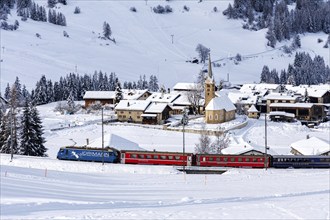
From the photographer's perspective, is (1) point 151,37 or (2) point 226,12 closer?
(1) point 151,37

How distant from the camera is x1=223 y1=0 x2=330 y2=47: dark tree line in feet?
586

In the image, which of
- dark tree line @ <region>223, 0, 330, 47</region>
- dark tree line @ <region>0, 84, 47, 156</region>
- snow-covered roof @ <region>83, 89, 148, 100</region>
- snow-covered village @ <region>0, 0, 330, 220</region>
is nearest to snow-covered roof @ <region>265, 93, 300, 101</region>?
snow-covered village @ <region>0, 0, 330, 220</region>

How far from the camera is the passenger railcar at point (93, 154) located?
41.9m

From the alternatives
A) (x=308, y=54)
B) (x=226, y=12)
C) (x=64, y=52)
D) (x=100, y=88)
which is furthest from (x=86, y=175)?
(x=226, y=12)

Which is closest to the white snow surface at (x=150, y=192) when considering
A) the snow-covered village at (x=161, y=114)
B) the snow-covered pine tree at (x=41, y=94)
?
the snow-covered village at (x=161, y=114)

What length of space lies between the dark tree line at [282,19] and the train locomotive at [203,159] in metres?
136

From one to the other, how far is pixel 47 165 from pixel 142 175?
785cm

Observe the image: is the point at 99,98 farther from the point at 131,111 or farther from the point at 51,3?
the point at 51,3

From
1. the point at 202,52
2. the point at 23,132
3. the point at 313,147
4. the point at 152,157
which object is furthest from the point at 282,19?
the point at 23,132

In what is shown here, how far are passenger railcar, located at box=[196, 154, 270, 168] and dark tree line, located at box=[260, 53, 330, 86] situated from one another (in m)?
86.4

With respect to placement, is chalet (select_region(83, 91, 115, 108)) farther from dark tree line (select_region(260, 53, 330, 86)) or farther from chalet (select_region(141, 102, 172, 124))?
dark tree line (select_region(260, 53, 330, 86))

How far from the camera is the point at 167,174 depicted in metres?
36.0

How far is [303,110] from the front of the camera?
263 feet

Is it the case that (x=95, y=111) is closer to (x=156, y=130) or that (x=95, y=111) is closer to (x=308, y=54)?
(x=156, y=130)
